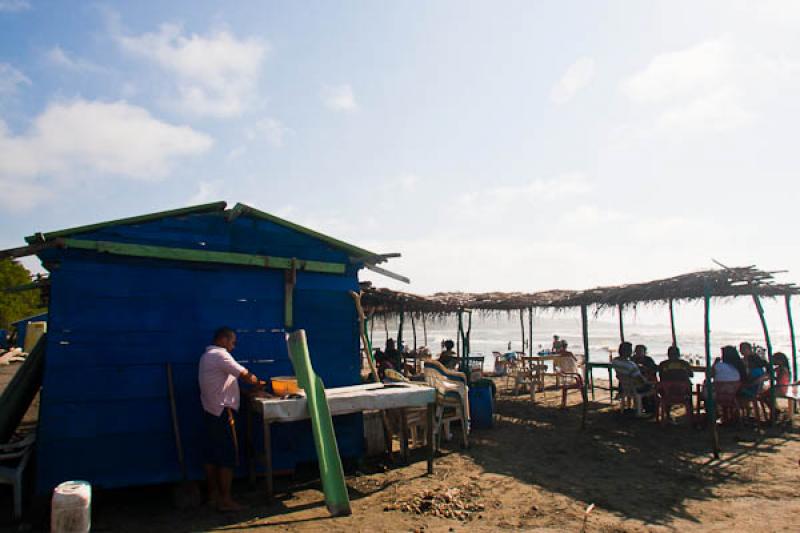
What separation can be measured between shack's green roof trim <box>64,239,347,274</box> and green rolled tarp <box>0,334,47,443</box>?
6.09 ft

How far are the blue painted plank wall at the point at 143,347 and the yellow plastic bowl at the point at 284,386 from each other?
66 centimetres

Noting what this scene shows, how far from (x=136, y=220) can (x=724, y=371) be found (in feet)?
31.8

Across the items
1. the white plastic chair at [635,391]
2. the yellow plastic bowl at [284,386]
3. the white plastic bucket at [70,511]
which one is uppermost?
the yellow plastic bowl at [284,386]

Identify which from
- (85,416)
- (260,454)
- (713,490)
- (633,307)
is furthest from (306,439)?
(633,307)

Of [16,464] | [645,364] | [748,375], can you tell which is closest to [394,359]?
[645,364]

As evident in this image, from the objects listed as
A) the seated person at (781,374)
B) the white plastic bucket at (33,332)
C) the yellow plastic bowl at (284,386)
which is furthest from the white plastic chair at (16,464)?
the white plastic bucket at (33,332)

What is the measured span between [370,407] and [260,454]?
1.50 metres

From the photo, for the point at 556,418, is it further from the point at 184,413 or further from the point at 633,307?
the point at 184,413

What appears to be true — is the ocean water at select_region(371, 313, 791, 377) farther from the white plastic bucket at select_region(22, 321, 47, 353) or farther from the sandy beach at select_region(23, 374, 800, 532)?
the white plastic bucket at select_region(22, 321, 47, 353)

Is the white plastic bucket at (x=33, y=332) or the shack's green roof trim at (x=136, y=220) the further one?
the white plastic bucket at (x=33, y=332)

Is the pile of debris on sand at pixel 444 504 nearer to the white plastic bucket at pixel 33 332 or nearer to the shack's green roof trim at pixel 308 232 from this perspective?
the shack's green roof trim at pixel 308 232

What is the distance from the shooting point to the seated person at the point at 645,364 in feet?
33.2

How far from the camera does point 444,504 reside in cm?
529

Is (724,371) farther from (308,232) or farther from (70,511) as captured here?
(70,511)
